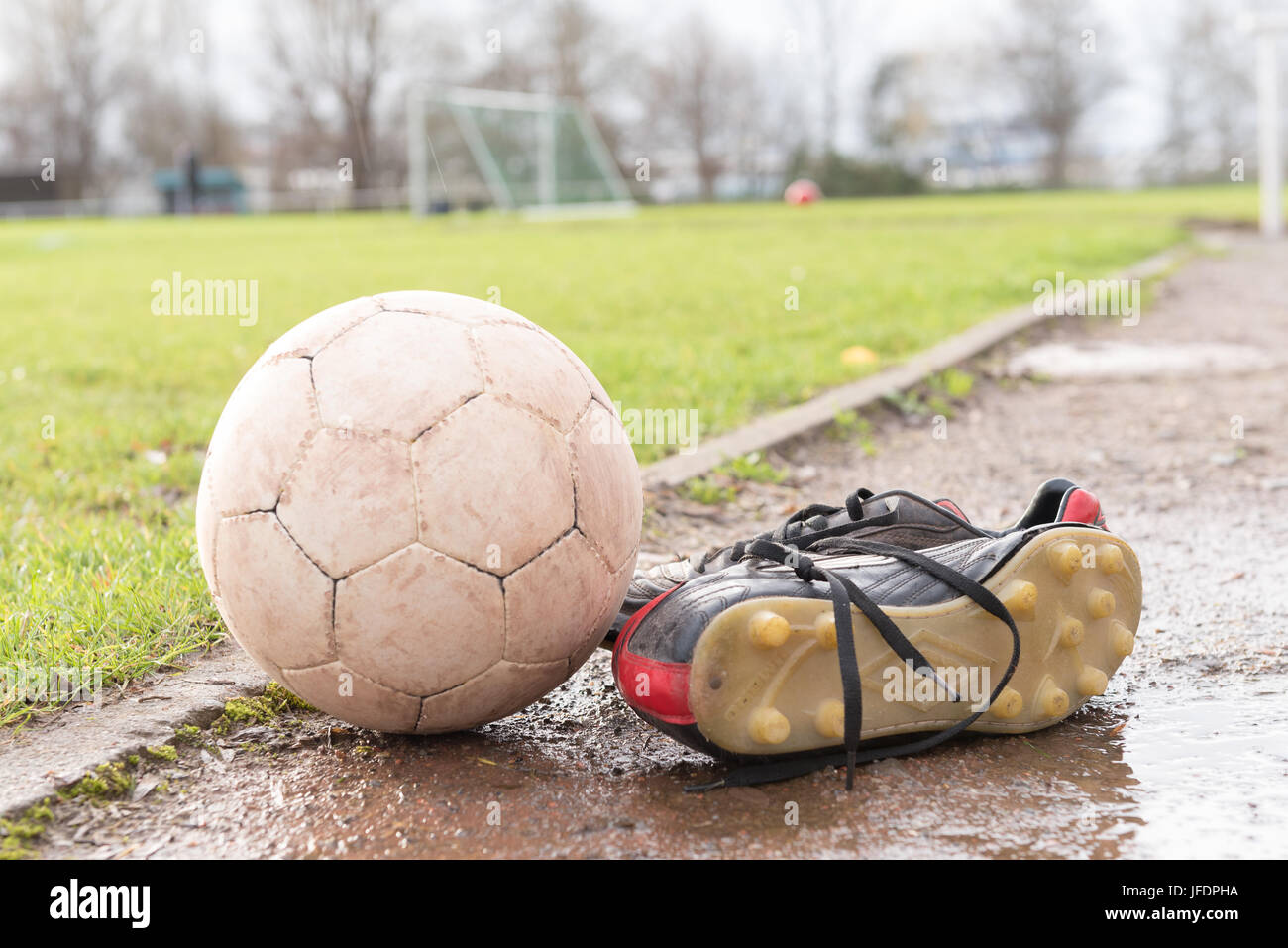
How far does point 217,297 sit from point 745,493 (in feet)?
30.5

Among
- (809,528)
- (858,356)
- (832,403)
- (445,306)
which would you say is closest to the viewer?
(445,306)

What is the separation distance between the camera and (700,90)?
53.0 m

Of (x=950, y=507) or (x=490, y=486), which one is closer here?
(x=490, y=486)

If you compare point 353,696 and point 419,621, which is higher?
point 419,621

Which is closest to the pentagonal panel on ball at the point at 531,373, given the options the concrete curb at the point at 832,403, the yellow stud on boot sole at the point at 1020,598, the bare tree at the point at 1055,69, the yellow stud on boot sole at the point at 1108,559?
the yellow stud on boot sole at the point at 1020,598

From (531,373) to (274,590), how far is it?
65cm

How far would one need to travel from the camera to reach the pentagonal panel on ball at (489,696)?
231cm

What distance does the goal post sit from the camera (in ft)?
104

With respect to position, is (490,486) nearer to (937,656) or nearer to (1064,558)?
(937,656)

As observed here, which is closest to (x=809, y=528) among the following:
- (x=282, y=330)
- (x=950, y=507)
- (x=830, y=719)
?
(x=950, y=507)

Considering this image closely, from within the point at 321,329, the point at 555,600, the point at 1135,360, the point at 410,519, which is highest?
the point at 321,329

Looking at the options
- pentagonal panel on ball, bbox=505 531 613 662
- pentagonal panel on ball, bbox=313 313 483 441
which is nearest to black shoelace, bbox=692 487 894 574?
pentagonal panel on ball, bbox=505 531 613 662

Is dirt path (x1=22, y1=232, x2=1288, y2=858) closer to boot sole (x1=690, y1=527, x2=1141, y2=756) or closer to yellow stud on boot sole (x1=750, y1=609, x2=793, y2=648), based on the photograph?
boot sole (x1=690, y1=527, x2=1141, y2=756)
